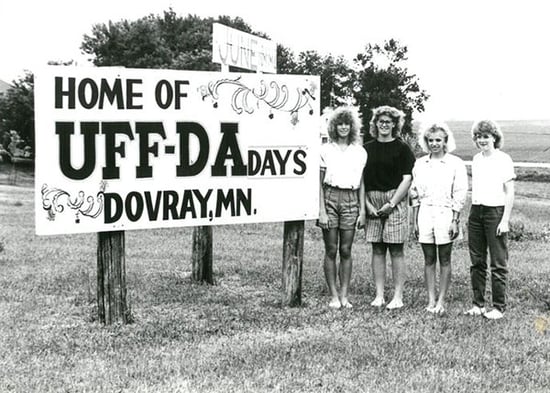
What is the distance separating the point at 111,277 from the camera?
21.6ft

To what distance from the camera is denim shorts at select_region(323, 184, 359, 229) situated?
7.30 m

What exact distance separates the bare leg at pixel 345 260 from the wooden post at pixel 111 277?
2.22 metres

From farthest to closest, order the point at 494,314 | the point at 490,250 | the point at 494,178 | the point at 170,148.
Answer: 1. the point at 490,250
2. the point at 494,314
3. the point at 494,178
4. the point at 170,148

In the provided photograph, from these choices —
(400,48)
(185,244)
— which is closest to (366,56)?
(400,48)

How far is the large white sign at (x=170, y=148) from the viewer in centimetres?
620

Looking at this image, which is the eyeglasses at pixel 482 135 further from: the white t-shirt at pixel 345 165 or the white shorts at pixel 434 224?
the white t-shirt at pixel 345 165

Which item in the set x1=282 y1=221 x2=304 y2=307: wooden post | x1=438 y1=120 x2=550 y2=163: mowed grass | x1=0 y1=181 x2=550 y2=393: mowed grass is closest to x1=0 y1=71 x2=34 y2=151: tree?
x1=438 y1=120 x2=550 y2=163: mowed grass

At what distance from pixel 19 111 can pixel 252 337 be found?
4735cm

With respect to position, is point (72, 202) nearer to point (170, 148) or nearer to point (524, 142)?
point (170, 148)

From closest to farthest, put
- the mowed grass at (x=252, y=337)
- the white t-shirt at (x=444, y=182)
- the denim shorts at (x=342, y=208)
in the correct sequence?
the mowed grass at (x=252, y=337) → the white t-shirt at (x=444, y=182) → the denim shorts at (x=342, y=208)

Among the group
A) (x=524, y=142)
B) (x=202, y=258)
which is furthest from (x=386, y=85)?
(x=202, y=258)

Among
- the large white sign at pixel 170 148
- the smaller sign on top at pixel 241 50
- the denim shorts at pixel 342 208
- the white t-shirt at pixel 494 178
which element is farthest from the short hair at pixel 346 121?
the smaller sign on top at pixel 241 50

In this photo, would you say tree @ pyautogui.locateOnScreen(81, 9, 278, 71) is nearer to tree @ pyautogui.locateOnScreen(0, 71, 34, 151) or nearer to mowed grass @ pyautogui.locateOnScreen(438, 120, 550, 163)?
tree @ pyautogui.locateOnScreen(0, 71, 34, 151)

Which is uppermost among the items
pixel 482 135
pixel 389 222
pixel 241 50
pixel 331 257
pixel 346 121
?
pixel 241 50
